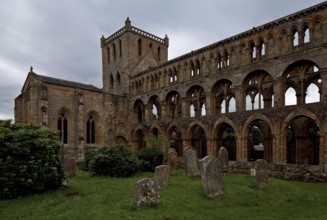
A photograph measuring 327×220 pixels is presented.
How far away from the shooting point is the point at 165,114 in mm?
29203

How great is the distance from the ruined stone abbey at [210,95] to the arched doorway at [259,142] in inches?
3.7

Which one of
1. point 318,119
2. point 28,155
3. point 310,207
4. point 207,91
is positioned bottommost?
point 310,207

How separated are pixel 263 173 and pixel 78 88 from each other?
2243 cm

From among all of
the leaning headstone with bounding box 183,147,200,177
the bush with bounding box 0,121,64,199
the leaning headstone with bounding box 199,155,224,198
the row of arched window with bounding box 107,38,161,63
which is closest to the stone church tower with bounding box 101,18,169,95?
the row of arched window with bounding box 107,38,161,63

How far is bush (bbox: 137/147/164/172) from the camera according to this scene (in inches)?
745

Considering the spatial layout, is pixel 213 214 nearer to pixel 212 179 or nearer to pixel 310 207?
pixel 212 179

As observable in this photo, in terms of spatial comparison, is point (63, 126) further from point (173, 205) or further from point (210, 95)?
point (173, 205)

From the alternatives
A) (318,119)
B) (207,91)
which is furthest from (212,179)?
(207,91)

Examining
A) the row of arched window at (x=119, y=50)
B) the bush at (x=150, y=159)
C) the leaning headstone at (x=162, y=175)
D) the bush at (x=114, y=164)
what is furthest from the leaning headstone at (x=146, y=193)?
the row of arched window at (x=119, y=50)

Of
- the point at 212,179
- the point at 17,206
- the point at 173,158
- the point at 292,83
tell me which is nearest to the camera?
the point at 17,206

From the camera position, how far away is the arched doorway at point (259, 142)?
24.7 m

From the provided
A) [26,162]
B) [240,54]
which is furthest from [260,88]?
[26,162]

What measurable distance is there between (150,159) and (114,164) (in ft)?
13.7

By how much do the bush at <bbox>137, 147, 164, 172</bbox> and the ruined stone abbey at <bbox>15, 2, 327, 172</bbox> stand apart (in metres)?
5.36
